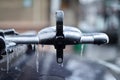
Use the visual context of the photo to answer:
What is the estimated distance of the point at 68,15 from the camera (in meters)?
8.39

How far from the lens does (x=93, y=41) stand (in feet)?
3.51

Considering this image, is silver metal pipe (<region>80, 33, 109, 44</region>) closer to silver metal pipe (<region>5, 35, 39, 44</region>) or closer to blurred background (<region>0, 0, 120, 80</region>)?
silver metal pipe (<region>5, 35, 39, 44</region>)

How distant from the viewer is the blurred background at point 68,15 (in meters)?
7.28

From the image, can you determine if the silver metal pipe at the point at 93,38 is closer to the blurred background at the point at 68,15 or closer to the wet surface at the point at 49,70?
the wet surface at the point at 49,70

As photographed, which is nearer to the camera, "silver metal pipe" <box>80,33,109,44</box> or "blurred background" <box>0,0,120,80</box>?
"silver metal pipe" <box>80,33,109,44</box>

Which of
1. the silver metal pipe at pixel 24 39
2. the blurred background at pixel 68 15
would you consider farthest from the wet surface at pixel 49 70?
the blurred background at pixel 68 15

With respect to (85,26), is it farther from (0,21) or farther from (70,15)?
(0,21)

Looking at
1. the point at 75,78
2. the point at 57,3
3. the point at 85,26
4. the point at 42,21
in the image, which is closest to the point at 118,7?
the point at 85,26

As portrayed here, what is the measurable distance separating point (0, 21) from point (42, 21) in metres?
0.92

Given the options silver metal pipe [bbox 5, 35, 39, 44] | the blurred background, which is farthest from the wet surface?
the blurred background

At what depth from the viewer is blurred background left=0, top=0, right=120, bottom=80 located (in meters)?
7.28

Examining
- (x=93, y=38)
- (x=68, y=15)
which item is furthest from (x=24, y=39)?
(x=68, y=15)

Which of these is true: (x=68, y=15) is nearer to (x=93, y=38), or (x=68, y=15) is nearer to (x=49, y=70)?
(x=49, y=70)

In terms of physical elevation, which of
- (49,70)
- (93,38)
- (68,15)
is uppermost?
(93,38)
